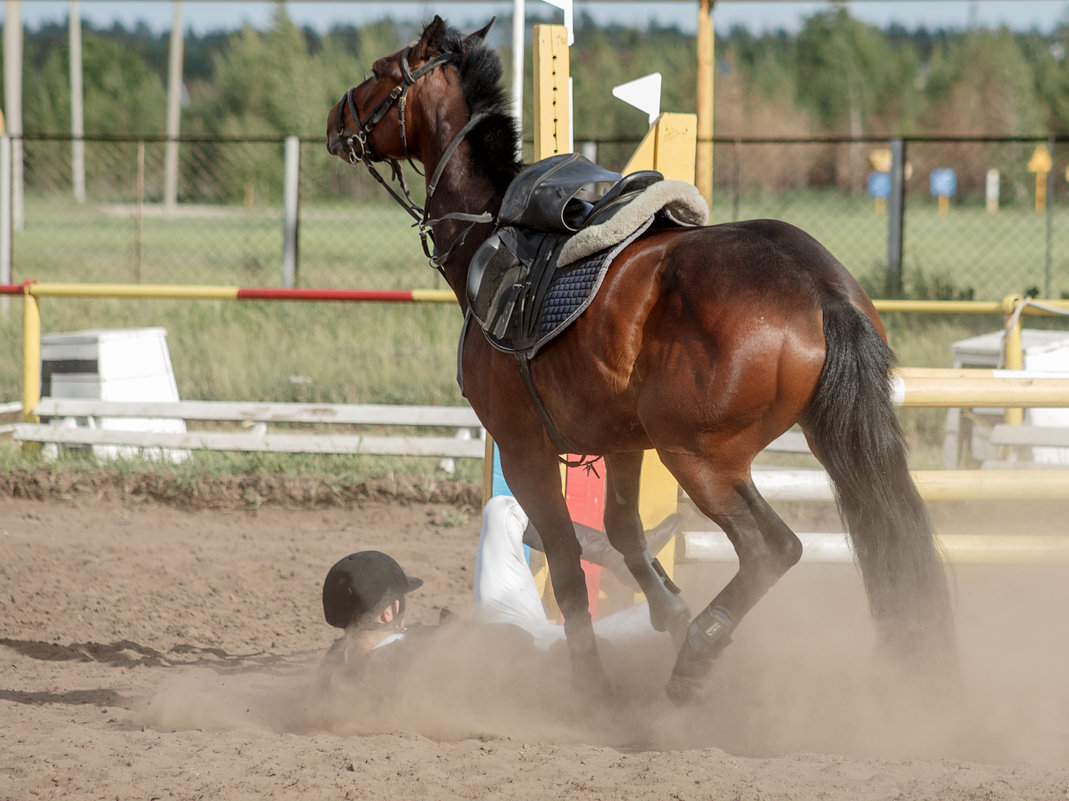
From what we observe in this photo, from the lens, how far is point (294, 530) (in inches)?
244

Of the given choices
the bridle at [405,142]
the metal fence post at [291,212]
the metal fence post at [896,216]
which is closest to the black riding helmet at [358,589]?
the bridle at [405,142]

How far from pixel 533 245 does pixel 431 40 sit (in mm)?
835

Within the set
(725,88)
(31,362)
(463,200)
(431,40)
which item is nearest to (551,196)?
(463,200)

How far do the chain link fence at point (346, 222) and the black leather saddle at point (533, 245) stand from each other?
21.0 feet

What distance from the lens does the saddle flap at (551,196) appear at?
3.36 metres

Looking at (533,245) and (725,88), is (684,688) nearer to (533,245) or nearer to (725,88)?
(533,245)

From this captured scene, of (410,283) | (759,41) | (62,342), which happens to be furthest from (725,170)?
(759,41)

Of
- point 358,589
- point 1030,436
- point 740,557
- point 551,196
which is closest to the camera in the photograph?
point 740,557

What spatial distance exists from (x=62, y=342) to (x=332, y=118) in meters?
4.80

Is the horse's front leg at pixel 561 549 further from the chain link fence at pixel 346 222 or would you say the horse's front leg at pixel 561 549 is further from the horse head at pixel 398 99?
the chain link fence at pixel 346 222

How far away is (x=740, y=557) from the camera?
3.18m

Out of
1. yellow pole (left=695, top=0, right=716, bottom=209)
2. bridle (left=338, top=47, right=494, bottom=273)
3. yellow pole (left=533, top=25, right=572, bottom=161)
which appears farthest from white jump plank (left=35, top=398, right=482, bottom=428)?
bridle (left=338, top=47, right=494, bottom=273)

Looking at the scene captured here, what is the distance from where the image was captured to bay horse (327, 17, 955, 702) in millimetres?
2977

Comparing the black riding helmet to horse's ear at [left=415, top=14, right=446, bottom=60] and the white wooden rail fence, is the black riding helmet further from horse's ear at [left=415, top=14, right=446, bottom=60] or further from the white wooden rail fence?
the white wooden rail fence
